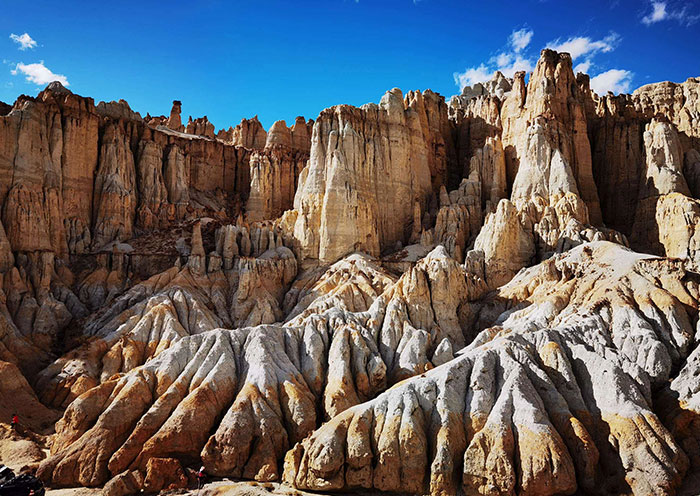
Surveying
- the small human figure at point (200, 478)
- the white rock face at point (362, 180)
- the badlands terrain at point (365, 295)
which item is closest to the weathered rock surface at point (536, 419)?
the badlands terrain at point (365, 295)

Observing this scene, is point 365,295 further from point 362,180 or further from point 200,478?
point 200,478

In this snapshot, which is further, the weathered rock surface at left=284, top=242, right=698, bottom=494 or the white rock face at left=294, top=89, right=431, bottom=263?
the white rock face at left=294, top=89, right=431, bottom=263

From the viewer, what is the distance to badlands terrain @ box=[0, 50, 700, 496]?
33.2 m

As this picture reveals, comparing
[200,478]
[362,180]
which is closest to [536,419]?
[200,478]

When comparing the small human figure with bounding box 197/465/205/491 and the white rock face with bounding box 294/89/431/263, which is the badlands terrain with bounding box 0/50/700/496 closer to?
the white rock face with bounding box 294/89/431/263

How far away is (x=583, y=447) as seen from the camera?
31.4 metres

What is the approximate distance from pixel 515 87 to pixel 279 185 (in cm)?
3421

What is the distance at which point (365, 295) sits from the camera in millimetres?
57000

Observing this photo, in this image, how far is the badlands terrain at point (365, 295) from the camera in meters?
33.2

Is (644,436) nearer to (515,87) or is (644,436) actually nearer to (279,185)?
(515,87)

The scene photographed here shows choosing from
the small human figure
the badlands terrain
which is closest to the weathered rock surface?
the badlands terrain

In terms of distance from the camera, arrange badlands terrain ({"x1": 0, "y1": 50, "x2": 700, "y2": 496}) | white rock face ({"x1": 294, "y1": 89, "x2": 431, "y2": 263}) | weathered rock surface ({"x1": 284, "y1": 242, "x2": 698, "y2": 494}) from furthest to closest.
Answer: white rock face ({"x1": 294, "y1": 89, "x2": 431, "y2": 263}), badlands terrain ({"x1": 0, "y1": 50, "x2": 700, "y2": 496}), weathered rock surface ({"x1": 284, "y1": 242, "x2": 698, "y2": 494})

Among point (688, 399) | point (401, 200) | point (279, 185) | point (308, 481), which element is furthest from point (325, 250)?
point (688, 399)

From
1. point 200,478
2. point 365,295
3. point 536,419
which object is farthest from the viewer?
point 365,295
